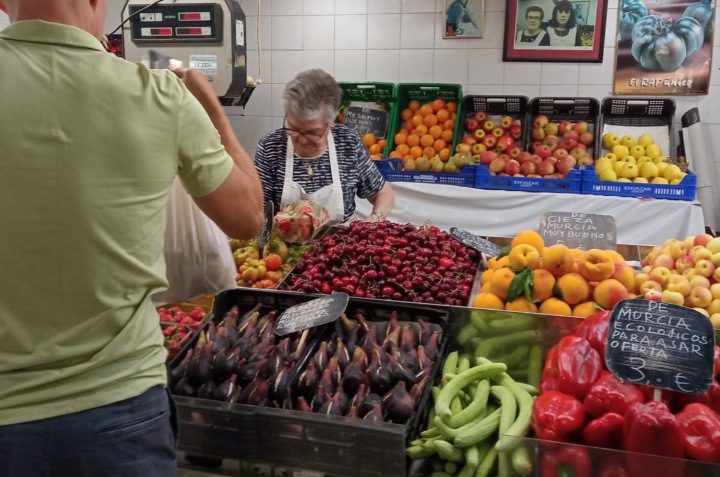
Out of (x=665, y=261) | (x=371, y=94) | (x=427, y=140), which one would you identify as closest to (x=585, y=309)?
(x=665, y=261)

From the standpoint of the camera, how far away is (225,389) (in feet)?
5.18

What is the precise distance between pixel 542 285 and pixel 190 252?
1.05 metres

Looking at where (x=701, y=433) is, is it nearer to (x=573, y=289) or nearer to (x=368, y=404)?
(x=368, y=404)

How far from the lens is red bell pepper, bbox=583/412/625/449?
1.29 m

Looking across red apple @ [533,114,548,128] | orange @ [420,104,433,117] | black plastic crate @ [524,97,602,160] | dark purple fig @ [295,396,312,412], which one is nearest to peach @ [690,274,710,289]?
dark purple fig @ [295,396,312,412]

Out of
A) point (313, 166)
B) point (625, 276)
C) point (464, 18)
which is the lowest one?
point (625, 276)

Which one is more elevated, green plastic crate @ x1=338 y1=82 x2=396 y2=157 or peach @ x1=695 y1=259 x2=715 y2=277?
green plastic crate @ x1=338 y1=82 x2=396 y2=157

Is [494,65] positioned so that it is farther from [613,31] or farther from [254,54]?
[254,54]

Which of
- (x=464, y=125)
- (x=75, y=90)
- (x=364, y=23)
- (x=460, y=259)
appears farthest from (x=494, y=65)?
(x=75, y=90)

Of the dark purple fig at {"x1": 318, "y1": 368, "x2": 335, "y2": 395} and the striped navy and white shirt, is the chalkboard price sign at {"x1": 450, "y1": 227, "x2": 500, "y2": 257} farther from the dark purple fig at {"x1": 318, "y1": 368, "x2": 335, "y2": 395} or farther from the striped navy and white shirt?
the dark purple fig at {"x1": 318, "y1": 368, "x2": 335, "y2": 395}

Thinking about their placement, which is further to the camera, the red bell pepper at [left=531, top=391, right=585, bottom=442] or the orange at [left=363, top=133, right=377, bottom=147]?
the orange at [left=363, top=133, right=377, bottom=147]

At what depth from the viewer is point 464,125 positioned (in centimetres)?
555

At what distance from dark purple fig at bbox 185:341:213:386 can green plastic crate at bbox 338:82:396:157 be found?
4123mm

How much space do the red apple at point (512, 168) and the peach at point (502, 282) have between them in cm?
295
